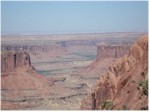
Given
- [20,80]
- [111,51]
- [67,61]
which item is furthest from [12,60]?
[67,61]

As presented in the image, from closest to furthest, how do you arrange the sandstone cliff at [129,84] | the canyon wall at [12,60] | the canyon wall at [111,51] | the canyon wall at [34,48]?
the sandstone cliff at [129,84] → the canyon wall at [12,60] → the canyon wall at [111,51] → the canyon wall at [34,48]

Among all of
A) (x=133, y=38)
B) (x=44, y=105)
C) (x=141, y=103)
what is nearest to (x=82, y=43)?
(x=133, y=38)

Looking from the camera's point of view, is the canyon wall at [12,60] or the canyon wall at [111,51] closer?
the canyon wall at [12,60]

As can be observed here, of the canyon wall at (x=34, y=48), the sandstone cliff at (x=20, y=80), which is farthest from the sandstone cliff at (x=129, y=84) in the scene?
the canyon wall at (x=34, y=48)

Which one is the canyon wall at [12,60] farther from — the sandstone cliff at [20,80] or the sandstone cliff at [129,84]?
the sandstone cliff at [129,84]

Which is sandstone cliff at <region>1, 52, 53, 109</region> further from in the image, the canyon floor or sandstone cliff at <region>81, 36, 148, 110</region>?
sandstone cliff at <region>81, 36, 148, 110</region>

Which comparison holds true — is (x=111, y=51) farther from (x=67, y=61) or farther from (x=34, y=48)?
(x=67, y=61)

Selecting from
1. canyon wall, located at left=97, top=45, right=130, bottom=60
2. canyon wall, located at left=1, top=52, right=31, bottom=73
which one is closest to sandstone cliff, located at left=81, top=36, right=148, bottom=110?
canyon wall, located at left=1, top=52, right=31, bottom=73
